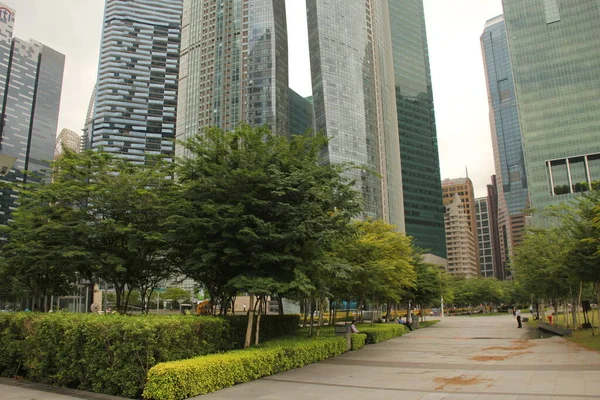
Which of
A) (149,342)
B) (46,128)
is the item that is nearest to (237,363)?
(149,342)

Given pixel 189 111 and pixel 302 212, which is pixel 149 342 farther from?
pixel 189 111

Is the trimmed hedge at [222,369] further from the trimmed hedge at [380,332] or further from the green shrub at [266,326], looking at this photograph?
the trimmed hedge at [380,332]

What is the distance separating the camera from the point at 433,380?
44.9 feet

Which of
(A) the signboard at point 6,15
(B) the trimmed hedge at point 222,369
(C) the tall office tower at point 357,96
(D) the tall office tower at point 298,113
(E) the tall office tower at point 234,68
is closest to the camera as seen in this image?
(B) the trimmed hedge at point 222,369

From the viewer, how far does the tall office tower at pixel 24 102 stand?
579 feet

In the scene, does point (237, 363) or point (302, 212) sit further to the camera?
point (302, 212)

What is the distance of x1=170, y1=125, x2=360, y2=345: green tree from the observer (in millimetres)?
15984

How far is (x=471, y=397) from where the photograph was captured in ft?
36.1

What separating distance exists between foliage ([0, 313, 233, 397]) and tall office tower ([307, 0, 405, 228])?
381 ft

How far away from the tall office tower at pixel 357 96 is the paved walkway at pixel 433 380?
111085 mm

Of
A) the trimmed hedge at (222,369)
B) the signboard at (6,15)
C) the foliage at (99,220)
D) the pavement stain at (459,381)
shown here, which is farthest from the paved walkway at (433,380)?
the signboard at (6,15)

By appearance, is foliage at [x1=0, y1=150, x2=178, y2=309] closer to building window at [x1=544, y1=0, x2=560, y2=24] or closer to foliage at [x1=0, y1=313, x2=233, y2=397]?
foliage at [x1=0, y1=313, x2=233, y2=397]

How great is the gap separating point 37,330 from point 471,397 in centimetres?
1268

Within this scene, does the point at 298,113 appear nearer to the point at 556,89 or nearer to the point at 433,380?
the point at 556,89
